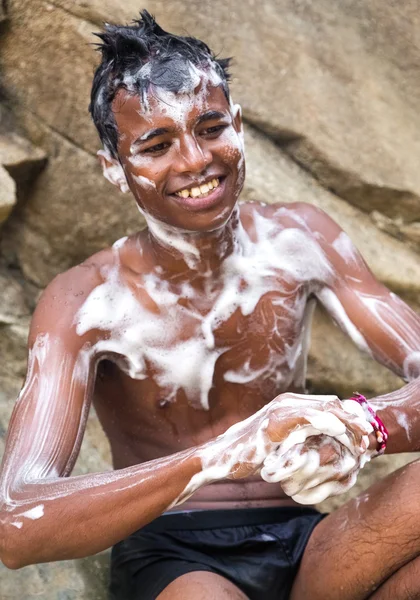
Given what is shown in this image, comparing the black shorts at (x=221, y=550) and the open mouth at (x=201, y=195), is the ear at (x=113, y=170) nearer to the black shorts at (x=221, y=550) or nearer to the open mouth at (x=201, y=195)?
the open mouth at (x=201, y=195)

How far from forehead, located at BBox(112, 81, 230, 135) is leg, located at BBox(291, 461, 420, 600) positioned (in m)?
0.90

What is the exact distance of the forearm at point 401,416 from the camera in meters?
1.95

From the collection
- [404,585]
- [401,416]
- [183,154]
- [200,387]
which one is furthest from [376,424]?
[183,154]

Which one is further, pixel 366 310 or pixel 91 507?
pixel 366 310

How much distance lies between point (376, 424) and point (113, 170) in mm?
858

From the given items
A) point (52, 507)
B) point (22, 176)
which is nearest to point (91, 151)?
point (22, 176)

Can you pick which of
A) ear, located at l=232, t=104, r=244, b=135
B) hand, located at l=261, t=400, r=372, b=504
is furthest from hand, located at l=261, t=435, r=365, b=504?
ear, located at l=232, t=104, r=244, b=135

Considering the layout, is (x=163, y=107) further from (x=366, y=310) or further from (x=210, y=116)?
(x=366, y=310)

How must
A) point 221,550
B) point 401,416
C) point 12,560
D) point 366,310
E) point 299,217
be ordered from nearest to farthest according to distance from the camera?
point 12,560 → point 401,416 → point 221,550 → point 366,310 → point 299,217

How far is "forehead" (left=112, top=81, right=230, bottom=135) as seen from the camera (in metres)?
1.99

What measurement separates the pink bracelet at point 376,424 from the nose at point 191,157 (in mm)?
597

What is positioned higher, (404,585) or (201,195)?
(201,195)

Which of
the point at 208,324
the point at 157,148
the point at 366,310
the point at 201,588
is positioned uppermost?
the point at 157,148

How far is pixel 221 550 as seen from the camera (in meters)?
2.11
